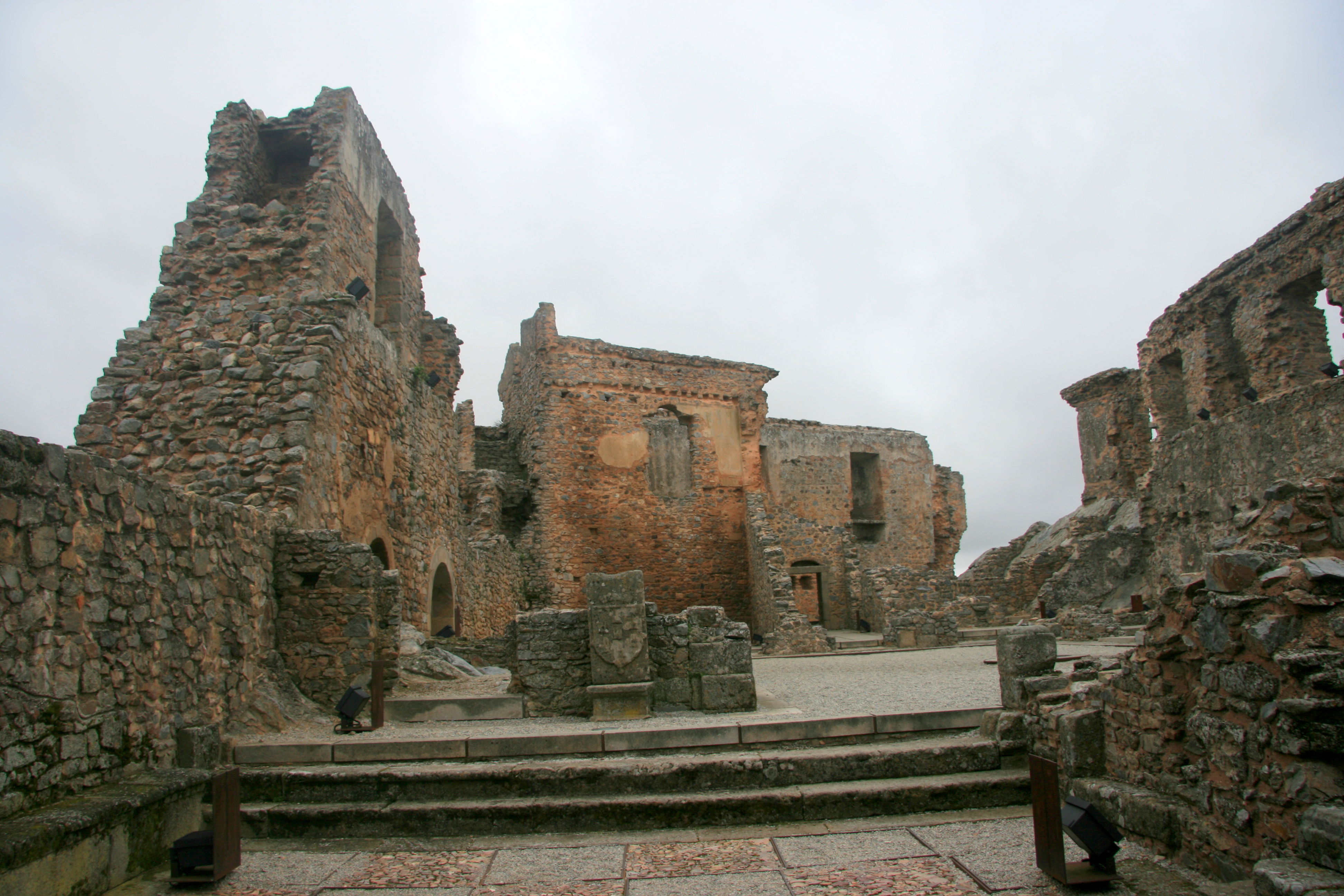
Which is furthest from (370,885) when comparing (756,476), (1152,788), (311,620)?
(756,476)

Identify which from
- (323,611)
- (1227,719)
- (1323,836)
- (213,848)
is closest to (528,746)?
(213,848)

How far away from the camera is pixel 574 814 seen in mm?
5094

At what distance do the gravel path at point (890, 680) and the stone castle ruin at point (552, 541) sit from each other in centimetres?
88

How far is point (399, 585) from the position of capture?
7664mm

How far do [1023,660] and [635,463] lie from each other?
1536 centimetres

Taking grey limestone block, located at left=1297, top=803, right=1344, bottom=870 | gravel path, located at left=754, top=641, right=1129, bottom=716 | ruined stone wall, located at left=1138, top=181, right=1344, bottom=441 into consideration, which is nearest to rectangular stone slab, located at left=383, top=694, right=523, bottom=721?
gravel path, located at left=754, top=641, right=1129, bottom=716

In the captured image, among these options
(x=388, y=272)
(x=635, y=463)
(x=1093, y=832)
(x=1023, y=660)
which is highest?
(x=388, y=272)

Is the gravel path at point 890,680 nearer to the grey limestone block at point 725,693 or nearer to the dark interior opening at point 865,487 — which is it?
the grey limestone block at point 725,693

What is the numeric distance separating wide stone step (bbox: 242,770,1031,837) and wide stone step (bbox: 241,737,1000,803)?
0.16 meters

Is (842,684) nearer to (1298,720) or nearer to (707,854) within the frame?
(707,854)

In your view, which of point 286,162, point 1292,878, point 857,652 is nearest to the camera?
point 1292,878

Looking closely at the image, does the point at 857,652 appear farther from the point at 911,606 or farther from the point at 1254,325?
the point at 1254,325

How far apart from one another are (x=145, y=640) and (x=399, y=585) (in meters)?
2.80

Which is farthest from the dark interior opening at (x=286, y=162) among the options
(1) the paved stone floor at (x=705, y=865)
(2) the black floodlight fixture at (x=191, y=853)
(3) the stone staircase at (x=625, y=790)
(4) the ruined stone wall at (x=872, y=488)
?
(4) the ruined stone wall at (x=872, y=488)
